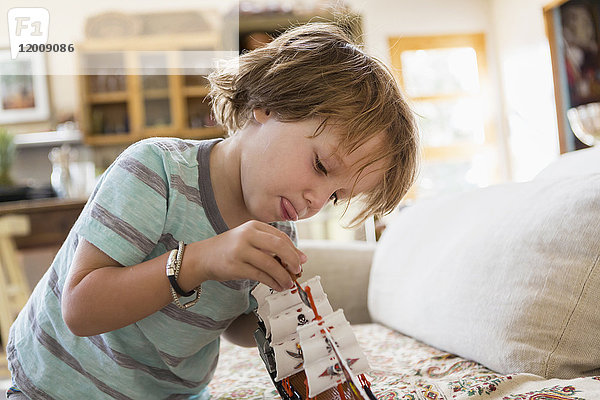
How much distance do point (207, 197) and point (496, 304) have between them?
1.47 ft

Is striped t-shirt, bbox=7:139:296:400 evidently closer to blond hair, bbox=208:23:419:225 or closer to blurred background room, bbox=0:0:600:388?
blond hair, bbox=208:23:419:225

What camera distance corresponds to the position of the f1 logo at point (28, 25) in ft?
4.75

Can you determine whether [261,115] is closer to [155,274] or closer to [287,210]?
[287,210]

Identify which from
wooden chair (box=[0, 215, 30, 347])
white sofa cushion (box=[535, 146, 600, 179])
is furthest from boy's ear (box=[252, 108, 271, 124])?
wooden chair (box=[0, 215, 30, 347])

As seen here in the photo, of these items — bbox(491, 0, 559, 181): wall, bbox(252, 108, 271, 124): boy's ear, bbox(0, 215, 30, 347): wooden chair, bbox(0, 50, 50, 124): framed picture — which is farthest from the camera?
bbox(491, 0, 559, 181): wall

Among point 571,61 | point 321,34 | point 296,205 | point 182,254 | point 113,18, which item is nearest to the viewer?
point 182,254

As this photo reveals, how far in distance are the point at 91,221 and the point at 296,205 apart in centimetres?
26

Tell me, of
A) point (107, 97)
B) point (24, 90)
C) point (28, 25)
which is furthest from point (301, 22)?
point (28, 25)

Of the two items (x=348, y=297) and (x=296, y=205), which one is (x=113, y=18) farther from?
(x=296, y=205)

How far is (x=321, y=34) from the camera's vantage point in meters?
0.94

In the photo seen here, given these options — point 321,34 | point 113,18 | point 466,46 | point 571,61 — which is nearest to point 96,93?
point 113,18

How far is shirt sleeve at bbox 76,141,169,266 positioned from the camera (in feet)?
2.43

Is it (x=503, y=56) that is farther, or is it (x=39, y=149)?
(x=503, y=56)

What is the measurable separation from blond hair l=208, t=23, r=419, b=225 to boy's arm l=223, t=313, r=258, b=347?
0.24 meters
